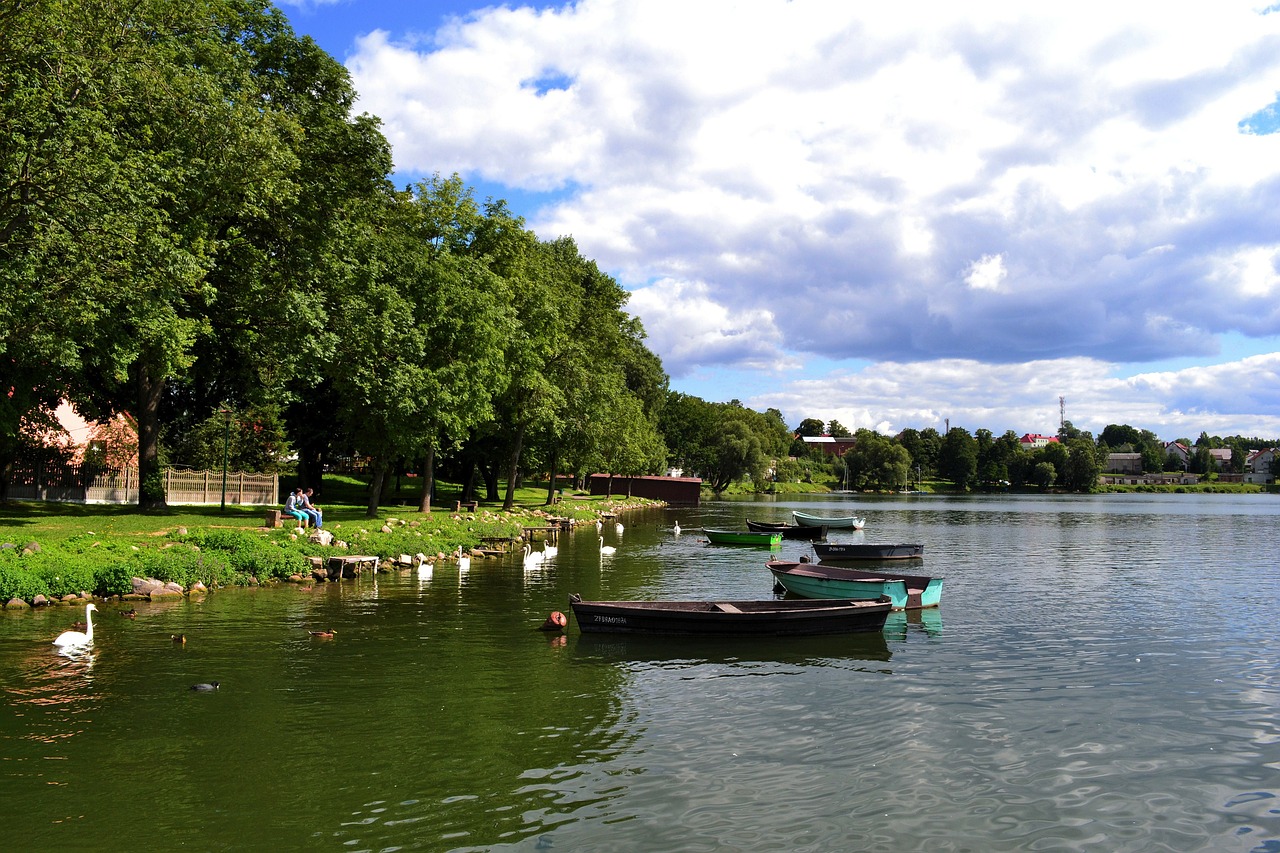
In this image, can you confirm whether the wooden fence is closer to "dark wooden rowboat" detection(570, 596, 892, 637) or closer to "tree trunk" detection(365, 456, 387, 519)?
"tree trunk" detection(365, 456, 387, 519)

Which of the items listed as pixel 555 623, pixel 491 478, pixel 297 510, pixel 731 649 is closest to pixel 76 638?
pixel 555 623

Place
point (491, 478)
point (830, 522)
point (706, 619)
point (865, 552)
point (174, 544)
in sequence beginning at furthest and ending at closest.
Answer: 1. point (830, 522)
2. point (491, 478)
3. point (865, 552)
4. point (174, 544)
5. point (706, 619)

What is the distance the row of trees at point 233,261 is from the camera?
77.0 feet

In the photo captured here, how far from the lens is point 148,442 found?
34.2 metres

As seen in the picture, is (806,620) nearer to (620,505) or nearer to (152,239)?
(152,239)

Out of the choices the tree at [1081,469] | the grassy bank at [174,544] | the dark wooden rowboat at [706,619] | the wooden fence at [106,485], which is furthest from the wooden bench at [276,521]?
the tree at [1081,469]

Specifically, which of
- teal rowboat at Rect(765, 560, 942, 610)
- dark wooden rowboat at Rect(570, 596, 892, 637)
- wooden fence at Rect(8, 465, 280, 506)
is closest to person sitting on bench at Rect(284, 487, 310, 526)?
wooden fence at Rect(8, 465, 280, 506)

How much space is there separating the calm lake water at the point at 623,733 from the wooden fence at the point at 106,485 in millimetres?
21051

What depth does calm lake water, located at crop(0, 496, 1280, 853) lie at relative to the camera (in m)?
10.1

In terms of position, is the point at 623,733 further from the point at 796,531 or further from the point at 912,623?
the point at 796,531

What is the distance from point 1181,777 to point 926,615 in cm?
1340

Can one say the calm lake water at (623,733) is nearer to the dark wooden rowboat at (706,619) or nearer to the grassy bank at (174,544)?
the dark wooden rowboat at (706,619)

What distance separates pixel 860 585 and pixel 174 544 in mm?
21551

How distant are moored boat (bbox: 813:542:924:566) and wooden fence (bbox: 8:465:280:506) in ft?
102
